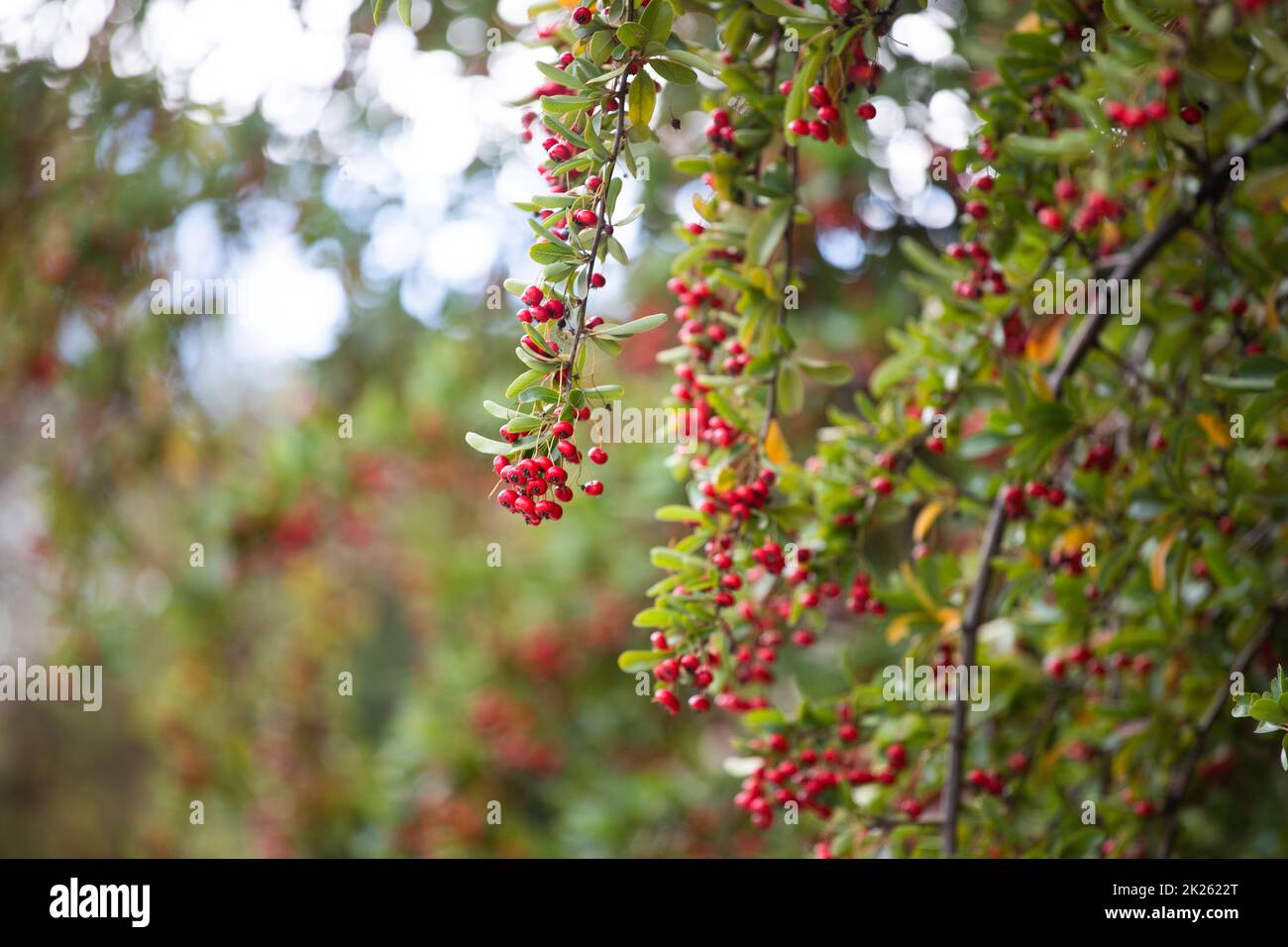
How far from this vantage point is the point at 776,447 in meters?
1.61

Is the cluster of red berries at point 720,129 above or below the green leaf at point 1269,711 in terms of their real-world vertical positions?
above

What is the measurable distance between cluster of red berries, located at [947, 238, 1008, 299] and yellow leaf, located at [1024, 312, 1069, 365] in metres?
0.25

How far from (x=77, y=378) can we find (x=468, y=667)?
1.59 meters

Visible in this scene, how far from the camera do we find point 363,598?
5336 millimetres

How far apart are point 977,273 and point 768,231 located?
1.34 ft

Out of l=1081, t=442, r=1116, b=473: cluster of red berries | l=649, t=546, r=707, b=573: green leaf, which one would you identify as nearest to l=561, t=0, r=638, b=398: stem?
l=649, t=546, r=707, b=573: green leaf

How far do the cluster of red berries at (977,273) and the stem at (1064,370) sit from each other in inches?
6.4

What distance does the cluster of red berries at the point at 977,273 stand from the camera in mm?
1588

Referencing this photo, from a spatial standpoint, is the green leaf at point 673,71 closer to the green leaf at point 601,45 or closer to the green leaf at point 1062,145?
the green leaf at point 601,45

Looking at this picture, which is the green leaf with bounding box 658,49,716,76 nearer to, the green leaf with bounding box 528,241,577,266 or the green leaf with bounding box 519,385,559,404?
the green leaf with bounding box 528,241,577,266

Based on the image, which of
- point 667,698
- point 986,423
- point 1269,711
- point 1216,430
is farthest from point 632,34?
point 1216,430

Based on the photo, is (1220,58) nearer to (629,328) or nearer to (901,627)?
(629,328)

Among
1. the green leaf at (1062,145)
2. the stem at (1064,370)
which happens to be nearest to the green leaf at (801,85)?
the green leaf at (1062,145)
